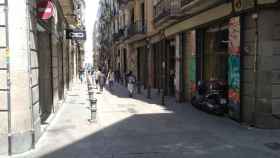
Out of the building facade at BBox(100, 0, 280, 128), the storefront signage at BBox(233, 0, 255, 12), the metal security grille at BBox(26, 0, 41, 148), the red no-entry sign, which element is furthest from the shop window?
the metal security grille at BBox(26, 0, 41, 148)

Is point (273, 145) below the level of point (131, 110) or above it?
below

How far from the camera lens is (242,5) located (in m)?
11.2

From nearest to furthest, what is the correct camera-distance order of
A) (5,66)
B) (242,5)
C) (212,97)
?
(5,66), (242,5), (212,97)

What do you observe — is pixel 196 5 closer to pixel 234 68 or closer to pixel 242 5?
pixel 242 5

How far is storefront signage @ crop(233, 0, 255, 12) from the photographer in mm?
10625

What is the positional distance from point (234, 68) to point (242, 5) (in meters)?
2.01

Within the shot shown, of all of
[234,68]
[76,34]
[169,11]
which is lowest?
[234,68]

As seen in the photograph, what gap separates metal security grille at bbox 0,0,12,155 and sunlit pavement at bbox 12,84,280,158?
102 centimetres

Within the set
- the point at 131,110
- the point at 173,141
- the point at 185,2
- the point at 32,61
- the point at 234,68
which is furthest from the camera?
the point at 185,2

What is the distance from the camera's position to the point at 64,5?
21.0 metres

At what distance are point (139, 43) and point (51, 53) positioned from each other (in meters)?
17.9

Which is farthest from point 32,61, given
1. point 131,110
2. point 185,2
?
point 185,2

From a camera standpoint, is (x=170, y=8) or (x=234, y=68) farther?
(x=170, y=8)

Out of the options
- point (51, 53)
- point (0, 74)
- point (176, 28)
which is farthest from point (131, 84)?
point (0, 74)
